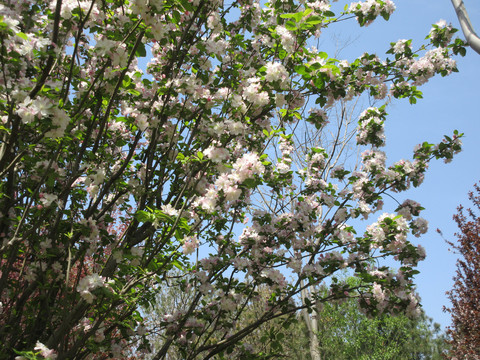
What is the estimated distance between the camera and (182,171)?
151 inches

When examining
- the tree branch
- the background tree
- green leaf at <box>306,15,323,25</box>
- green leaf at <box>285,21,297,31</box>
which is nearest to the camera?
the tree branch

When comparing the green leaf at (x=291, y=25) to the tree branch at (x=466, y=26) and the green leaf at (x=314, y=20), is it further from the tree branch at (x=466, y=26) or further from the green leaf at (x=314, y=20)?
the tree branch at (x=466, y=26)

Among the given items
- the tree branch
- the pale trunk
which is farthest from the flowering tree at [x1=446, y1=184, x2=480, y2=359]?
the tree branch

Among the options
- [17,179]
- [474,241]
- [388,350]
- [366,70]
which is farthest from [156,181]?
[388,350]

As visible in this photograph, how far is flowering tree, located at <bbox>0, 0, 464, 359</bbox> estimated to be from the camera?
2973mm

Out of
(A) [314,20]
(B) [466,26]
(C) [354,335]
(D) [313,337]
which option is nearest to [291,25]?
(A) [314,20]

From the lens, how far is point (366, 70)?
165 inches

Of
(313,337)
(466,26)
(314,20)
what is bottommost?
(313,337)

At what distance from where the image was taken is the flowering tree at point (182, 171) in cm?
297

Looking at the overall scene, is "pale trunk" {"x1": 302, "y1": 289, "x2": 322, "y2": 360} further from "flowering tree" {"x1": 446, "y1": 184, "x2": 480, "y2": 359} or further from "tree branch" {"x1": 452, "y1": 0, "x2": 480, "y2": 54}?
"tree branch" {"x1": 452, "y1": 0, "x2": 480, "y2": 54}

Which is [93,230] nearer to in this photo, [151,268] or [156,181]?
[151,268]

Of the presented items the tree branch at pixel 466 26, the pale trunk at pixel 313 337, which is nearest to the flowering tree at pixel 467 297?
the pale trunk at pixel 313 337

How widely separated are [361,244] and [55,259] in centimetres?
304

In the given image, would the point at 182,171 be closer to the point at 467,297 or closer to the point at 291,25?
the point at 291,25
